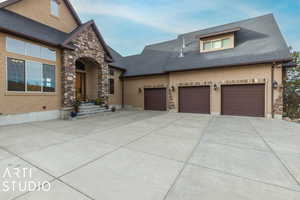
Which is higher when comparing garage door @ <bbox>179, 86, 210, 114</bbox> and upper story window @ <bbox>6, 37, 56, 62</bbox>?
upper story window @ <bbox>6, 37, 56, 62</bbox>

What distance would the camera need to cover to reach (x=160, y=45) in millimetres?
15312

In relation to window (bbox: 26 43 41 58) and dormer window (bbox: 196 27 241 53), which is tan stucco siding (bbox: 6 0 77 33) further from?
dormer window (bbox: 196 27 241 53)

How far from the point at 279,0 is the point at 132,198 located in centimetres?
1539

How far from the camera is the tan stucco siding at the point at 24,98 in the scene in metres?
6.01

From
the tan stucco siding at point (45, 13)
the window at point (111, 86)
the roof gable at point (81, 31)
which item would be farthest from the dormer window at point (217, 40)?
the tan stucco siding at point (45, 13)

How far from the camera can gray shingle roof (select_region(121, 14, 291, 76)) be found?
872 centimetres

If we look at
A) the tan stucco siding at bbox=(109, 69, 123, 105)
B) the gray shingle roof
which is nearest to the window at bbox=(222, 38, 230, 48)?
the gray shingle roof

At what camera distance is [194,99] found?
10.6 metres

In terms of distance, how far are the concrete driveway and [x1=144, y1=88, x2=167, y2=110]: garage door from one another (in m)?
7.90

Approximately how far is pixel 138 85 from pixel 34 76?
7.68 metres

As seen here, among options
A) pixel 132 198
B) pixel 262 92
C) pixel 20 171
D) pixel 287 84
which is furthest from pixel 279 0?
pixel 20 171

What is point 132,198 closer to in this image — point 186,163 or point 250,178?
point 186,163

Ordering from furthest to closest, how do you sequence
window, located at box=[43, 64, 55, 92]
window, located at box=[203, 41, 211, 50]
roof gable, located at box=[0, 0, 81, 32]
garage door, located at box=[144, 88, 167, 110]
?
garage door, located at box=[144, 88, 167, 110], window, located at box=[203, 41, 211, 50], window, located at box=[43, 64, 55, 92], roof gable, located at box=[0, 0, 81, 32]

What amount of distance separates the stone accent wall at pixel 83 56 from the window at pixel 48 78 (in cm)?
53
